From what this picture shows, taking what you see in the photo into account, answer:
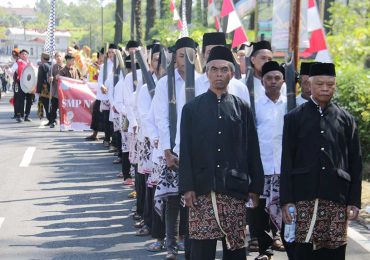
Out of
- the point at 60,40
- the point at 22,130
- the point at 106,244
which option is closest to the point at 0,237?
the point at 106,244

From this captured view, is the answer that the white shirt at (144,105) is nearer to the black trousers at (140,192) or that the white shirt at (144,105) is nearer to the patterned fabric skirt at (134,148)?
the black trousers at (140,192)

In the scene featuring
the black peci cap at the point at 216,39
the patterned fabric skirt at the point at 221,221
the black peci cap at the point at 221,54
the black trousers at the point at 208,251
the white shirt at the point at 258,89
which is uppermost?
the black peci cap at the point at 216,39

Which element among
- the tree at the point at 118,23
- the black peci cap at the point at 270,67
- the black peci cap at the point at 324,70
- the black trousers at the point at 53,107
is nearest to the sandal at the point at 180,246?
the black peci cap at the point at 270,67

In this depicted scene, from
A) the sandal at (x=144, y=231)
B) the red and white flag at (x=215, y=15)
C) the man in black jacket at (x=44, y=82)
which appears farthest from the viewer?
the man in black jacket at (x=44, y=82)

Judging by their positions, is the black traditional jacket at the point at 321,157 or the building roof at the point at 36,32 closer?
the black traditional jacket at the point at 321,157

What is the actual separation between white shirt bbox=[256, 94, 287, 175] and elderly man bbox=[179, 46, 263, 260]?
1584mm

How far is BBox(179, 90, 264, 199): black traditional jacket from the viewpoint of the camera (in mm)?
6723

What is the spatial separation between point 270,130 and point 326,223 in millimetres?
1978

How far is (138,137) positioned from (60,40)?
126 m

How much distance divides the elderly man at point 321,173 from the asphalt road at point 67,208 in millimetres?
2216

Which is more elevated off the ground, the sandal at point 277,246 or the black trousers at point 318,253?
the black trousers at point 318,253

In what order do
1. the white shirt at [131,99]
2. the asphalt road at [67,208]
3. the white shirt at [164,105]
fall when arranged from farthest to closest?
the white shirt at [131,99] → the asphalt road at [67,208] → the white shirt at [164,105]

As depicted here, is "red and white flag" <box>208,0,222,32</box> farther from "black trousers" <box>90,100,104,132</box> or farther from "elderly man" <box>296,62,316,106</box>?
"elderly man" <box>296,62,316,106</box>

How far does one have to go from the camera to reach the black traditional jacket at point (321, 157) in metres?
6.59
